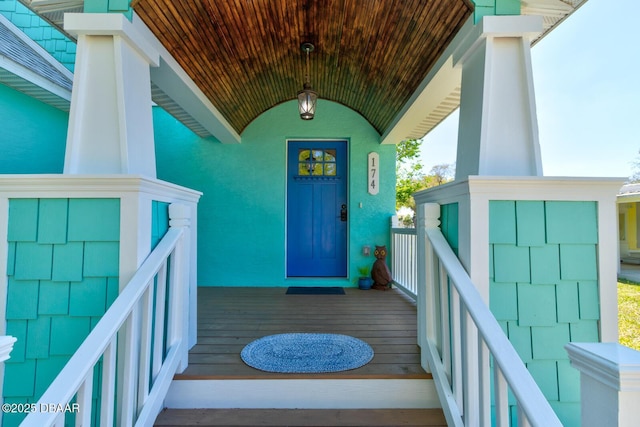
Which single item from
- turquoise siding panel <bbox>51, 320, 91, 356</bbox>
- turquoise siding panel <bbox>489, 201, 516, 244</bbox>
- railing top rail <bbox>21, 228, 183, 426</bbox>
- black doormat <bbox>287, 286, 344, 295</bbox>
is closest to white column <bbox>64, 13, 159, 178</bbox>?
railing top rail <bbox>21, 228, 183, 426</bbox>

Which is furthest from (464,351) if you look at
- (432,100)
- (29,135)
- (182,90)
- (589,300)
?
(29,135)

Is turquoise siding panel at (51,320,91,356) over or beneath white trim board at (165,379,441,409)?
over

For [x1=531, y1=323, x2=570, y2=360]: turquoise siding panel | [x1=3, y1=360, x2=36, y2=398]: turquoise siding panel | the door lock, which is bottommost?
[x1=3, y1=360, x2=36, y2=398]: turquoise siding panel

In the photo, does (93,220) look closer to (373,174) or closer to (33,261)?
(33,261)

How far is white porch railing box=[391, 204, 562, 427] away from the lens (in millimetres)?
959

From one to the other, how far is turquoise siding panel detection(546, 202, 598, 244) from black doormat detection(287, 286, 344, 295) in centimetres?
256

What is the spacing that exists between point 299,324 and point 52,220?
176 centimetres

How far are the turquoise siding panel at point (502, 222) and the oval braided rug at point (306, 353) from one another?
0.99 m

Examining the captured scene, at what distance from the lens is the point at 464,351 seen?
130 cm

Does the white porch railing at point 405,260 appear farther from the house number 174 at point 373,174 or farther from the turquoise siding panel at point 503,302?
the turquoise siding panel at point 503,302

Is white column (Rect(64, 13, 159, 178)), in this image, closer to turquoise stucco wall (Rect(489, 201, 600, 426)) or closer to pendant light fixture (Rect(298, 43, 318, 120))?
pendant light fixture (Rect(298, 43, 318, 120))

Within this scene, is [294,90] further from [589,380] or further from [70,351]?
[589,380]

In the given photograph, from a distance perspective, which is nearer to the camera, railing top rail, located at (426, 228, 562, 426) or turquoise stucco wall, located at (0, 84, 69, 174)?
railing top rail, located at (426, 228, 562, 426)

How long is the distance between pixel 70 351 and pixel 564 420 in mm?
2303
